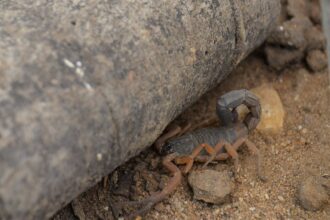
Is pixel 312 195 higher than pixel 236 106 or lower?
lower

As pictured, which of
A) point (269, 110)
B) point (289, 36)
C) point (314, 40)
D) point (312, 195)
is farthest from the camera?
point (314, 40)

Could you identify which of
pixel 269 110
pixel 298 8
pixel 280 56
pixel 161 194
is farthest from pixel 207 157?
pixel 298 8

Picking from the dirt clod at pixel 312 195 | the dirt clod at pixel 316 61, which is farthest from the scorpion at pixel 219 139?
the dirt clod at pixel 316 61

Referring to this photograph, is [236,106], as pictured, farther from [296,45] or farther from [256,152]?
[296,45]

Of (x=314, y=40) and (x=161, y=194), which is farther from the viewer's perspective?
(x=314, y=40)

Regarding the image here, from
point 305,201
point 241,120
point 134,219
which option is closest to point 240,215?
point 305,201

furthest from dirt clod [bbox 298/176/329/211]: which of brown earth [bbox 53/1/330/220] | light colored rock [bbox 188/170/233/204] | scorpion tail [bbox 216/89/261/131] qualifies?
scorpion tail [bbox 216/89/261/131]

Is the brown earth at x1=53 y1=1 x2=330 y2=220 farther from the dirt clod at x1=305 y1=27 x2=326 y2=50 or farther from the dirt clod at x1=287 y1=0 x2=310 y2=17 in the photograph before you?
the dirt clod at x1=287 y1=0 x2=310 y2=17
